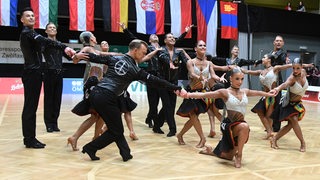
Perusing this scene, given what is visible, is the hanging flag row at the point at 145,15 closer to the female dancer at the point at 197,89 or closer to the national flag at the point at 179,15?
the national flag at the point at 179,15

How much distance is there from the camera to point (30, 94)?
5.06 m

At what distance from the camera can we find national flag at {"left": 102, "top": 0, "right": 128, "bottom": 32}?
571 inches

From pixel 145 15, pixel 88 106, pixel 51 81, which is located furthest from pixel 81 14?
pixel 88 106

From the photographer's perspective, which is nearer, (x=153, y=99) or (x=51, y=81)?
(x=51, y=81)

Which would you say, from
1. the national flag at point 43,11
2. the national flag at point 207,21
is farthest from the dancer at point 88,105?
the national flag at point 207,21

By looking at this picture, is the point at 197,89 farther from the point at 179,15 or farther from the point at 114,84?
the point at 179,15

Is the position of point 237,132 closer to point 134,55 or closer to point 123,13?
point 134,55

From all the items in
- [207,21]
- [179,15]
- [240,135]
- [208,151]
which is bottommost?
[208,151]

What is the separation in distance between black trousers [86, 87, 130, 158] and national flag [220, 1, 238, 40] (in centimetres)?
1314

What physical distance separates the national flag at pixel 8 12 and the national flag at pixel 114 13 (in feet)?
10.8

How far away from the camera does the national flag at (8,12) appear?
13.0 m

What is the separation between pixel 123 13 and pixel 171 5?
2.12 m

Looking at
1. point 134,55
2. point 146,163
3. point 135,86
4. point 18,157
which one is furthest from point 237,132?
point 135,86

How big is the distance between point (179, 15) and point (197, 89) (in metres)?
10.4
